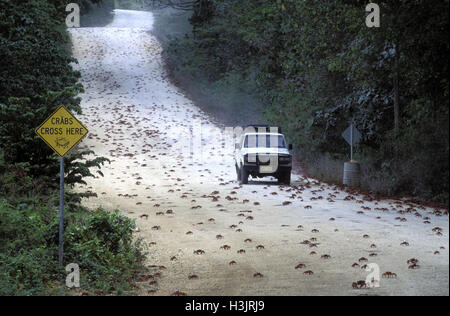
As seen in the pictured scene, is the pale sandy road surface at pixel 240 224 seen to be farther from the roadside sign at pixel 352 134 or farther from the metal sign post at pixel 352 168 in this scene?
the roadside sign at pixel 352 134

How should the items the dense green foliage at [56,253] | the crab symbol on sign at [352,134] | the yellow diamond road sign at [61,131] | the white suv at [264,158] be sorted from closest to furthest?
1. the dense green foliage at [56,253]
2. the yellow diamond road sign at [61,131]
3. the white suv at [264,158]
4. the crab symbol on sign at [352,134]

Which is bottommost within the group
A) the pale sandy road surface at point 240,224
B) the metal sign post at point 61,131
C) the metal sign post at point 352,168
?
the pale sandy road surface at point 240,224

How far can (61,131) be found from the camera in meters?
9.98

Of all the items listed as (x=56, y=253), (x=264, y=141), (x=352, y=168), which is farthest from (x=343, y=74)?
(x=56, y=253)

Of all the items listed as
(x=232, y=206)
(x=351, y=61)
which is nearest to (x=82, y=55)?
(x=351, y=61)

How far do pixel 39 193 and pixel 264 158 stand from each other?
981 cm

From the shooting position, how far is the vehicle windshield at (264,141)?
22719 mm

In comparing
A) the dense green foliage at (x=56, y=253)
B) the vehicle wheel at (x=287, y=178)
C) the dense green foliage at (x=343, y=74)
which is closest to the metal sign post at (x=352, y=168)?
the dense green foliage at (x=343, y=74)

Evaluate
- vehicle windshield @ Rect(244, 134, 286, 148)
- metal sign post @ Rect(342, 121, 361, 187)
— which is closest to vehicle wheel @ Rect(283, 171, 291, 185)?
vehicle windshield @ Rect(244, 134, 286, 148)

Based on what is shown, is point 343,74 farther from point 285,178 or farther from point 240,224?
point 240,224

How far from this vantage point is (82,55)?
5338 centimetres

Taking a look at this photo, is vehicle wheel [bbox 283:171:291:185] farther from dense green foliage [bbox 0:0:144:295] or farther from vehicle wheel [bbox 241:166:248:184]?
dense green foliage [bbox 0:0:144:295]

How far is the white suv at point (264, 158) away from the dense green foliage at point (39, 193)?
265 inches

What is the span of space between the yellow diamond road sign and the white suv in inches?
473
